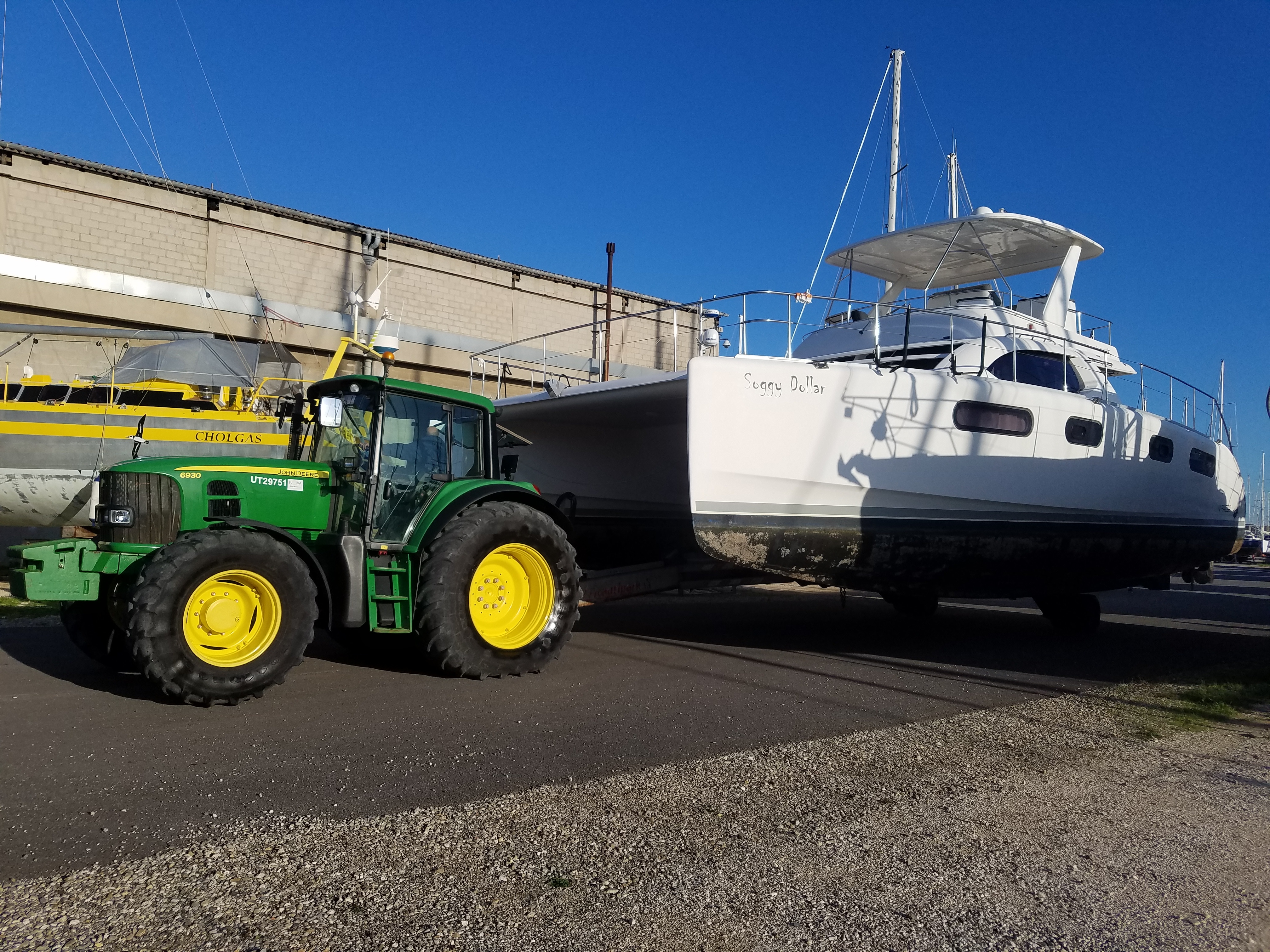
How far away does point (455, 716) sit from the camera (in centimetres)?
536

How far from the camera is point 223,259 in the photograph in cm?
1786

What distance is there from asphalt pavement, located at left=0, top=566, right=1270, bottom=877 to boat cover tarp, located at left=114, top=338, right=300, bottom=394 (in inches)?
217

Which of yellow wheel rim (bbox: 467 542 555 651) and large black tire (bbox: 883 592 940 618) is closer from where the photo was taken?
yellow wheel rim (bbox: 467 542 555 651)

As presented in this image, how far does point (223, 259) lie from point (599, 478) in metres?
11.2

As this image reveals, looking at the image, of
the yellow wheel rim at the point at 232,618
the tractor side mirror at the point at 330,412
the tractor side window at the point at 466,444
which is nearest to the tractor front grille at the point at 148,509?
the yellow wheel rim at the point at 232,618

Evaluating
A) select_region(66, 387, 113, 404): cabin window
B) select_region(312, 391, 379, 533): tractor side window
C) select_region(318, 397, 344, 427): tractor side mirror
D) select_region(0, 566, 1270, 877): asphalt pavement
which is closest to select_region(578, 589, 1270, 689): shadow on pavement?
select_region(0, 566, 1270, 877): asphalt pavement

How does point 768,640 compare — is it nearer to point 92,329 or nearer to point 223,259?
point 92,329

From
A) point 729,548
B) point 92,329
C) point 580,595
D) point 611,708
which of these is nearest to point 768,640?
point 729,548

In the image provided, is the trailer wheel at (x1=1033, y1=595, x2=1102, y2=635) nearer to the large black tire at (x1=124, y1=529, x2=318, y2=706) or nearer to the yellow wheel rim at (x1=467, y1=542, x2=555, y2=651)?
the yellow wheel rim at (x1=467, y1=542, x2=555, y2=651)

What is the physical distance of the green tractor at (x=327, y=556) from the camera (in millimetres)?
5152

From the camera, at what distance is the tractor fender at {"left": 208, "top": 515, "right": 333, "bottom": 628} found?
553 cm

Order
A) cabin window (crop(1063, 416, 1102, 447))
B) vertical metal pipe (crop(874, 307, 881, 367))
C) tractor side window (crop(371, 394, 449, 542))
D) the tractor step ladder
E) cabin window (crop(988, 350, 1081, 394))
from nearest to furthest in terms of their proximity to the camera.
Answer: the tractor step ladder → tractor side window (crop(371, 394, 449, 542)) → vertical metal pipe (crop(874, 307, 881, 367)) → cabin window (crop(1063, 416, 1102, 447)) → cabin window (crop(988, 350, 1081, 394))

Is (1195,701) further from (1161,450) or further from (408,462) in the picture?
(408,462)

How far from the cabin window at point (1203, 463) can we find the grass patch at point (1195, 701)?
405 cm
